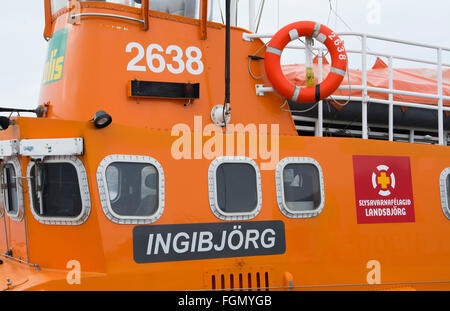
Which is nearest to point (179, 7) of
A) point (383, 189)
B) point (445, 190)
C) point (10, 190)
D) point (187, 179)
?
point (187, 179)

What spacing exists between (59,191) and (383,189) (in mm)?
3424

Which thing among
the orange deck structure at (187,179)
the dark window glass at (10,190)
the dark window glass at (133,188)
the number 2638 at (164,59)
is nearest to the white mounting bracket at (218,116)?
the orange deck structure at (187,179)

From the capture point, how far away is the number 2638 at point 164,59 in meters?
5.01

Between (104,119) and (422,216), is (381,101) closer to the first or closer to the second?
(422,216)

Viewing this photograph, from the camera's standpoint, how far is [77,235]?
14.8ft

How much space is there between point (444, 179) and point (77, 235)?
14.0 ft

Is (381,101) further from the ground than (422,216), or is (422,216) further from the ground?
(381,101)

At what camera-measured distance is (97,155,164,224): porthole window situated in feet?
14.5

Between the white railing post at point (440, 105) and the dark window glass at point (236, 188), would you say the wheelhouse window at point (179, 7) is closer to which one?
the dark window glass at point (236, 188)

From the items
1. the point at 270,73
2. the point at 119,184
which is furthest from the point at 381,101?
the point at 119,184

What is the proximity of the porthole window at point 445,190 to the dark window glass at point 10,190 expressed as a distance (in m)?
4.77

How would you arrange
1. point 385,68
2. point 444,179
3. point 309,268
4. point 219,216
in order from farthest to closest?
point 385,68
point 444,179
point 309,268
point 219,216

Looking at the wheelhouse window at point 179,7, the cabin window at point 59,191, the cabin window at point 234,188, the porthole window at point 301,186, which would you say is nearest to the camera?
the cabin window at point 59,191

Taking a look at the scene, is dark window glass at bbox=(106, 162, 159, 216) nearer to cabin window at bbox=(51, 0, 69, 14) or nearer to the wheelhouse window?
the wheelhouse window
